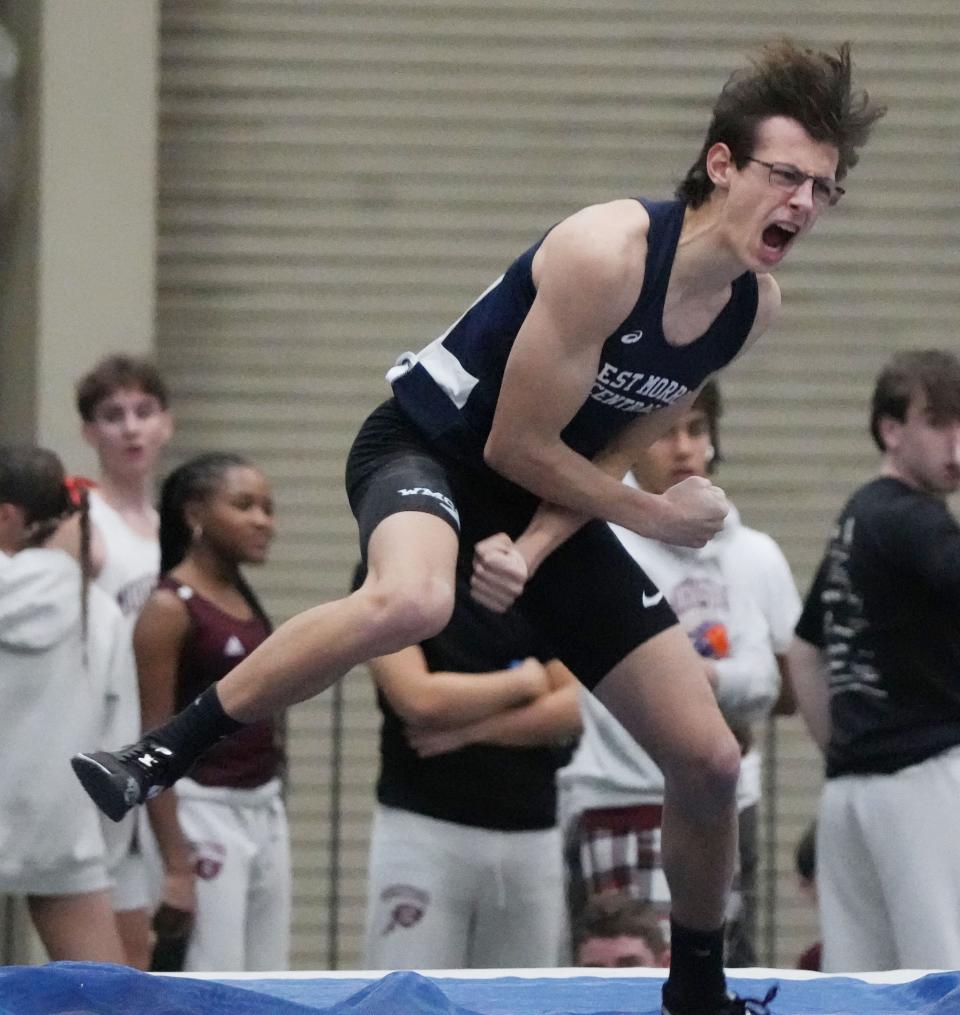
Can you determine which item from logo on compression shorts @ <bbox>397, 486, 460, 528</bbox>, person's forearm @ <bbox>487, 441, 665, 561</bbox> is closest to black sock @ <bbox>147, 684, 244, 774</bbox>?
logo on compression shorts @ <bbox>397, 486, 460, 528</bbox>

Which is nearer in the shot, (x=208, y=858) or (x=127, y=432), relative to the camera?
(x=208, y=858)

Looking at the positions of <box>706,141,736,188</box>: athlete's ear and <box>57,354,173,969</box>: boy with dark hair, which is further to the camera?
<box>57,354,173,969</box>: boy with dark hair

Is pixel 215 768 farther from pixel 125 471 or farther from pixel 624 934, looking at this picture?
pixel 624 934

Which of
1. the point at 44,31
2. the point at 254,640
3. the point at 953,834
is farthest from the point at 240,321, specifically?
the point at 953,834

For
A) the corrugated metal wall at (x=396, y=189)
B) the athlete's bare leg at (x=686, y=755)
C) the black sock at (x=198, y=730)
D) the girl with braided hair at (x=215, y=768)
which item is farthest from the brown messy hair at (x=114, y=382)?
the athlete's bare leg at (x=686, y=755)

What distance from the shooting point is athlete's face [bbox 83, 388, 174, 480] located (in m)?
6.25

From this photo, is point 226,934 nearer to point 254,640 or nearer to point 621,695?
point 254,640

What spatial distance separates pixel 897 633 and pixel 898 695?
0.48 feet

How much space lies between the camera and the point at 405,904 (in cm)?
542

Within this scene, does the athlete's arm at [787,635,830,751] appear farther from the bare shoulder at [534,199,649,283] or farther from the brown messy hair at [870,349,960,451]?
the bare shoulder at [534,199,649,283]

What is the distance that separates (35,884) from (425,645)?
43.7 inches

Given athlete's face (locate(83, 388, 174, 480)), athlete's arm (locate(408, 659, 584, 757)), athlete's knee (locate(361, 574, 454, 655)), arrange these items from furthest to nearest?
athlete's face (locate(83, 388, 174, 480))
athlete's arm (locate(408, 659, 584, 757))
athlete's knee (locate(361, 574, 454, 655))

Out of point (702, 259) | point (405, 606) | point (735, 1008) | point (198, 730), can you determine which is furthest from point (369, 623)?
point (735, 1008)

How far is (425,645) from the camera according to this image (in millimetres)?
5531
